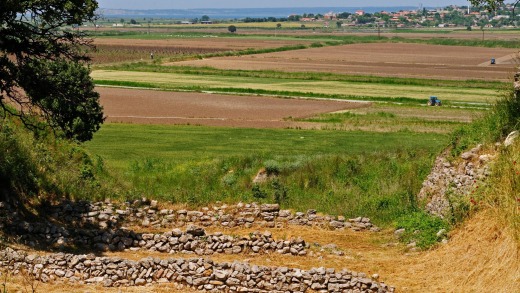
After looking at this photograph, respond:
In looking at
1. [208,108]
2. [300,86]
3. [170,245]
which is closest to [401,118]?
→ [208,108]

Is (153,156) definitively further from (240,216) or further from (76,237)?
(76,237)

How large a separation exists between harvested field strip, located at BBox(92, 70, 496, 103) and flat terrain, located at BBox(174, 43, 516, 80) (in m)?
16.6

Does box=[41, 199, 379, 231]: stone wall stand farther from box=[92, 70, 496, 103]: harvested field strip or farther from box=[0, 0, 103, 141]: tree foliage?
box=[92, 70, 496, 103]: harvested field strip

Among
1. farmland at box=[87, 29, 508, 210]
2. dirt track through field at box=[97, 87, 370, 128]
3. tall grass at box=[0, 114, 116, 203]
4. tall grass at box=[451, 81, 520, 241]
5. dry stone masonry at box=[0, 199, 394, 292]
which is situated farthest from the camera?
dirt track through field at box=[97, 87, 370, 128]

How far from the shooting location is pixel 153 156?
1807 inches

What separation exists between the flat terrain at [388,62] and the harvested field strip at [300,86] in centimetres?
1657

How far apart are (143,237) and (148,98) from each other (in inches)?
2298

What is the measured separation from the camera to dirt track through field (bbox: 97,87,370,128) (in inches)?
2616

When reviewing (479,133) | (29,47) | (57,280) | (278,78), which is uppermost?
(29,47)

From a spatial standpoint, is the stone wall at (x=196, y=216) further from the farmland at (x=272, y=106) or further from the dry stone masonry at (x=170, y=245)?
the farmland at (x=272, y=106)

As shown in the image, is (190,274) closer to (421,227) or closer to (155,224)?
(155,224)

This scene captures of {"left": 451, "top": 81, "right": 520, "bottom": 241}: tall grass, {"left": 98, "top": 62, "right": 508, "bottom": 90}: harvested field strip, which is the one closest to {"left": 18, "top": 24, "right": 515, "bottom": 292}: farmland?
{"left": 98, "top": 62, "right": 508, "bottom": 90}: harvested field strip

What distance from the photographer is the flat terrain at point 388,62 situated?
407ft

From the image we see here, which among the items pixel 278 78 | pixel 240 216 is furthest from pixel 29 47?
pixel 278 78
